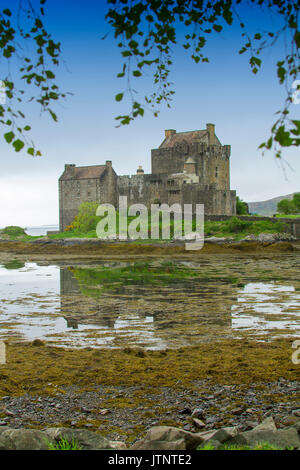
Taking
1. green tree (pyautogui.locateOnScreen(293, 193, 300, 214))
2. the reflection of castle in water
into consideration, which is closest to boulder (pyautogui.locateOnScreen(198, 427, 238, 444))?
the reflection of castle in water

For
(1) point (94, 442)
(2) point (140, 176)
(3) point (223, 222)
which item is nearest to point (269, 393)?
(1) point (94, 442)

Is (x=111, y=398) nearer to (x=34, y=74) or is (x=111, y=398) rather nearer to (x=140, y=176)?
(x=34, y=74)

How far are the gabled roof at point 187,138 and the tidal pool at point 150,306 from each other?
1376 inches

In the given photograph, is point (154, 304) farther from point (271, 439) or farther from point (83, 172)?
point (83, 172)

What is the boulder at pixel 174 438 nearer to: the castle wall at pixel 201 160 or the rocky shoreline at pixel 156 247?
the rocky shoreline at pixel 156 247

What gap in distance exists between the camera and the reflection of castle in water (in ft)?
42.4

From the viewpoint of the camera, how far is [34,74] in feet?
20.4

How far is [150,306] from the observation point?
50.8ft

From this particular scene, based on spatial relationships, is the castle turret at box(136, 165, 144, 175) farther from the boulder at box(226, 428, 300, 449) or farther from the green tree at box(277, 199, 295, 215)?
the boulder at box(226, 428, 300, 449)

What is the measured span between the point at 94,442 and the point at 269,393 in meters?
3.04

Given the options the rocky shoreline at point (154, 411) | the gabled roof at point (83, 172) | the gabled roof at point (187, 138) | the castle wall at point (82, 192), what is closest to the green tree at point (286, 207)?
the gabled roof at point (187, 138)

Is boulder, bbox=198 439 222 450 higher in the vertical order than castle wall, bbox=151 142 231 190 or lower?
lower

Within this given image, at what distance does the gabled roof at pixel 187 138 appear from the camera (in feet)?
196

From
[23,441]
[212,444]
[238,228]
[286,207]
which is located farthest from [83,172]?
[212,444]
